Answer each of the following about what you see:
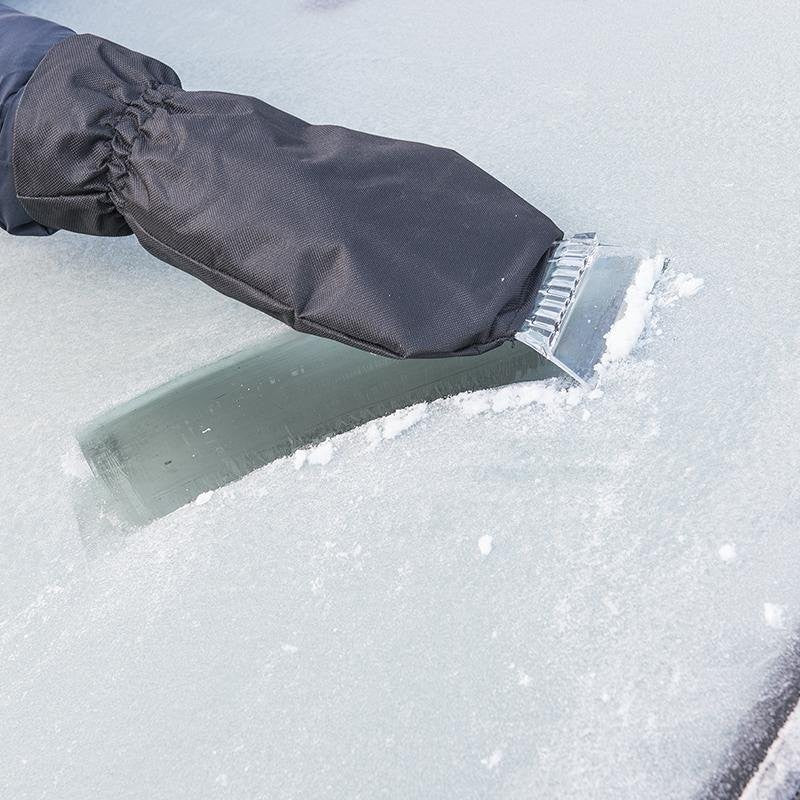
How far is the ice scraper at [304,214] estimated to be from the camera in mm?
982

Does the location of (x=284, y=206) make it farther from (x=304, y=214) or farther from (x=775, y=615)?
(x=775, y=615)

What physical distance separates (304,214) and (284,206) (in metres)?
0.03

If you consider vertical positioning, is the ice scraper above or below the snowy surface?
above

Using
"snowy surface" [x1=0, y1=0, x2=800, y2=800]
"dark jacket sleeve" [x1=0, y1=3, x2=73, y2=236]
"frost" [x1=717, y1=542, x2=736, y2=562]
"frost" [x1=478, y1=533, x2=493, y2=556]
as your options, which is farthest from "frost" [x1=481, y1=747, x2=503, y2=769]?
"dark jacket sleeve" [x1=0, y1=3, x2=73, y2=236]

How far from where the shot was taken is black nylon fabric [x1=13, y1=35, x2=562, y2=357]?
0.98 metres

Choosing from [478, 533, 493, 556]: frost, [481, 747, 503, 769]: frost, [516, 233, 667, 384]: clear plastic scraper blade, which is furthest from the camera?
[516, 233, 667, 384]: clear plastic scraper blade

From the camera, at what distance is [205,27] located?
1.70 m

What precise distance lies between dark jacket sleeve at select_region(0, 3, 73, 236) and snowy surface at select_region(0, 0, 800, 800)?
0.48 feet

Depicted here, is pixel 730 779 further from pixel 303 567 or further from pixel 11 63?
pixel 11 63

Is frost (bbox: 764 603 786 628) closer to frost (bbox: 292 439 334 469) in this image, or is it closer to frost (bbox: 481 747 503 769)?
frost (bbox: 481 747 503 769)

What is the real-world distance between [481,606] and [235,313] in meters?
0.57

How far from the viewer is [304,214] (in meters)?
1.00

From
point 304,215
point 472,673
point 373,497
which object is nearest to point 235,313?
point 304,215

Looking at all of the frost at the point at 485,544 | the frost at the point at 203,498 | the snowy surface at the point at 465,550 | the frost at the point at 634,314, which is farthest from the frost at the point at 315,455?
the frost at the point at 634,314
